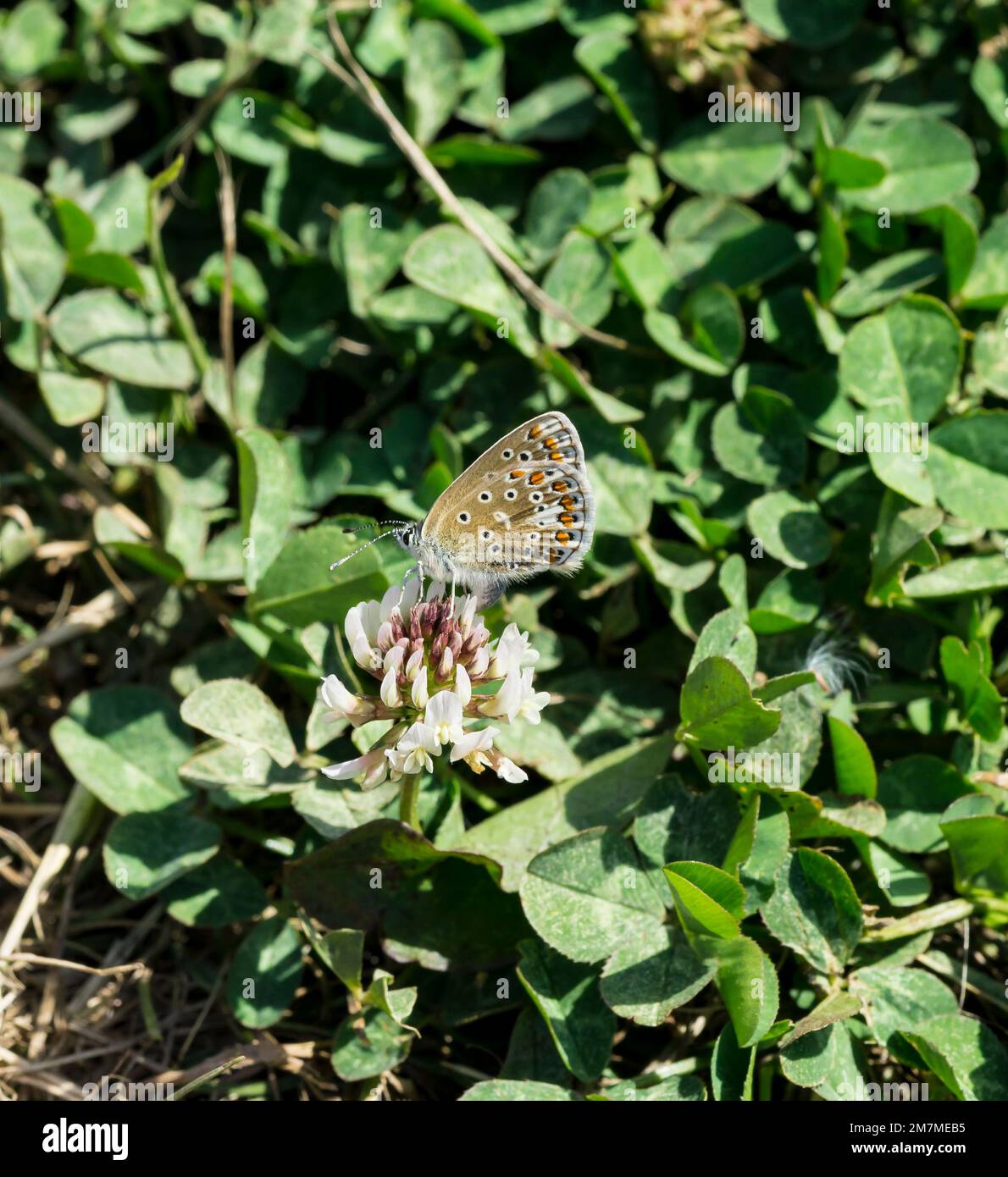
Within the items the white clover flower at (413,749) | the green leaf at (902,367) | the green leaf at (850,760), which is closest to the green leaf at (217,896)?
the white clover flower at (413,749)

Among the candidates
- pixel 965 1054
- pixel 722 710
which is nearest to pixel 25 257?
pixel 722 710

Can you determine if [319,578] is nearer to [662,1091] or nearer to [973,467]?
[662,1091]

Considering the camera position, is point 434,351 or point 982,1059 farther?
point 434,351

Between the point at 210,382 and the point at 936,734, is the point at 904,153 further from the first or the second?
the point at 210,382

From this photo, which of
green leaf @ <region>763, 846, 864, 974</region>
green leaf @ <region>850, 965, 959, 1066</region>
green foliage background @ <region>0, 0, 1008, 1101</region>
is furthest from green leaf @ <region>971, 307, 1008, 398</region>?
green leaf @ <region>850, 965, 959, 1066</region>

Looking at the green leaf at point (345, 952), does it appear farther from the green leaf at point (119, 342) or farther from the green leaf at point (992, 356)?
the green leaf at point (992, 356)
